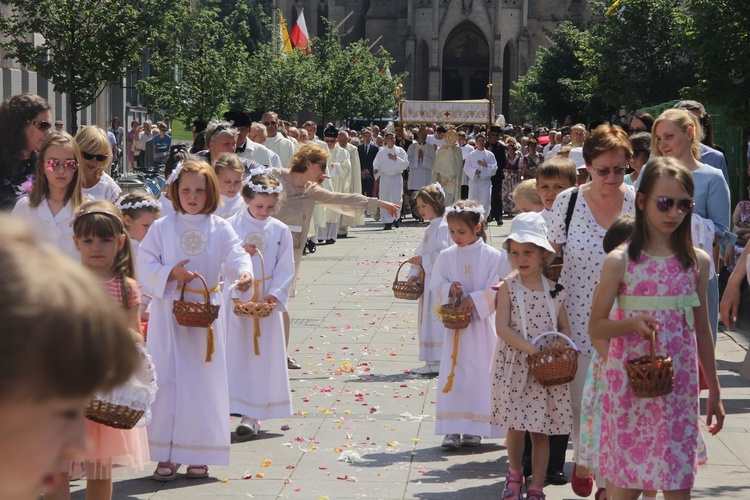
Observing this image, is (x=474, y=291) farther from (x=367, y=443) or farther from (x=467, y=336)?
(x=367, y=443)

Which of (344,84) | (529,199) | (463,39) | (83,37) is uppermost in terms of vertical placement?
(463,39)

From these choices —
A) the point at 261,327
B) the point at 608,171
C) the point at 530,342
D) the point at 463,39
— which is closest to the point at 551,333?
the point at 530,342

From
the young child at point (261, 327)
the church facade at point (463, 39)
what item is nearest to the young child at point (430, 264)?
the young child at point (261, 327)

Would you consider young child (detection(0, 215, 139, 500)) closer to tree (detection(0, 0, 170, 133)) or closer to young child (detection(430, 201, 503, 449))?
young child (detection(430, 201, 503, 449))

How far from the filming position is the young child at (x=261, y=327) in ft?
26.9

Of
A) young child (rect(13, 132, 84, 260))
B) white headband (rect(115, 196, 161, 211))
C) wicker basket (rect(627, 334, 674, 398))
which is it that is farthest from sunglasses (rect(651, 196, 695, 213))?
white headband (rect(115, 196, 161, 211))

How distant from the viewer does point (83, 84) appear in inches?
864

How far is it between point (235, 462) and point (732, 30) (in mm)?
10829

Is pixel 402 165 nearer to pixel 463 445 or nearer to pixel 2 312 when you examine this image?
pixel 463 445

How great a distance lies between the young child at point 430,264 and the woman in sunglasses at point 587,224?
11.1 ft

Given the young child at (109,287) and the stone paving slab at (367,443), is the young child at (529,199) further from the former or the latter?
the young child at (109,287)

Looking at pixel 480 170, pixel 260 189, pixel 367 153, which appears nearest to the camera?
pixel 260 189

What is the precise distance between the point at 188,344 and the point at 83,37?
16.0 metres

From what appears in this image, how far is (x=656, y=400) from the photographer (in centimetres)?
500
